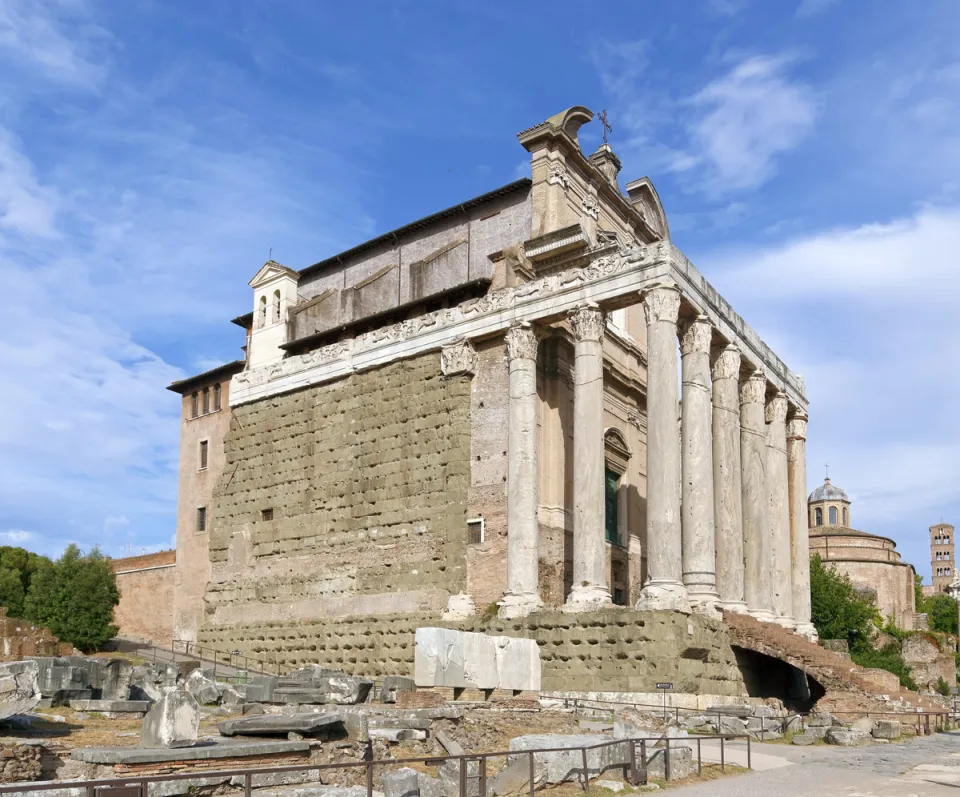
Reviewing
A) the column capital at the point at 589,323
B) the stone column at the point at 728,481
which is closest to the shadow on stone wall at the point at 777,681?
the stone column at the point at 728,481

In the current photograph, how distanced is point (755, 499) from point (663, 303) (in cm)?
759

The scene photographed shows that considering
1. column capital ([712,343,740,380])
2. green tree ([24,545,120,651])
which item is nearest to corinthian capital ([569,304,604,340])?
column capital ([712,343,740,380])

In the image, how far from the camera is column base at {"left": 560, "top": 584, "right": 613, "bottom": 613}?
24953 mm

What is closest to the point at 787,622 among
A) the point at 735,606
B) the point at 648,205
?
the point at 735,606

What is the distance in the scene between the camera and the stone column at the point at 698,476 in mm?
25406

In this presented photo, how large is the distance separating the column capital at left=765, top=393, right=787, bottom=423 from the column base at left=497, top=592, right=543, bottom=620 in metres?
10.6

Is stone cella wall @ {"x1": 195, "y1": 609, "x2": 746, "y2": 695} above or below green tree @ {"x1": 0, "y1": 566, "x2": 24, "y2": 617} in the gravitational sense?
below

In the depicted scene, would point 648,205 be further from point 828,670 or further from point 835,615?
point 835,615

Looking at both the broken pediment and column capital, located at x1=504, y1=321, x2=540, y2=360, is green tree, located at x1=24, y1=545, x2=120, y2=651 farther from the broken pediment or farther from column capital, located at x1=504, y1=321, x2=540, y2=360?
the broken pediment

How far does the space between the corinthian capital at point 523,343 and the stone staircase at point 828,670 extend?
26.7 ft

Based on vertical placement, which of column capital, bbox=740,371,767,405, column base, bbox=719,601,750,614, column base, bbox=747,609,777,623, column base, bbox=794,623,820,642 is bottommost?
column base, bbox=794,623,820,642

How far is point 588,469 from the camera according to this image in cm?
2595

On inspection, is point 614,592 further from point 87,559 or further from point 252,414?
point 87,559

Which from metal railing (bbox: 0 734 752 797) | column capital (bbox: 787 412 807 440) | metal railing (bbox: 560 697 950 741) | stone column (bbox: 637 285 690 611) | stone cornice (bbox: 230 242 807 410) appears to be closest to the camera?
metal railing (bbox: 0 734 752 797)
